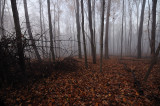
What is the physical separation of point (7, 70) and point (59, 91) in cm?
227

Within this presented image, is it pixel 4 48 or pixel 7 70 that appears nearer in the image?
pixel 4 48

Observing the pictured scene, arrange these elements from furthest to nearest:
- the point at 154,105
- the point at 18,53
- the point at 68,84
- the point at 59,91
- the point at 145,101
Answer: the point at 68,84 < the point at 59,91 < the point at 18,53 < the point at 145,101 < the point at 154,105

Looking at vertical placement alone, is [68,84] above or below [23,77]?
below

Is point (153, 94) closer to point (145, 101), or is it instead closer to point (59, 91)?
point (145, 101)

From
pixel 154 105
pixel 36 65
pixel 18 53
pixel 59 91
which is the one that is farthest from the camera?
pixel 36 65

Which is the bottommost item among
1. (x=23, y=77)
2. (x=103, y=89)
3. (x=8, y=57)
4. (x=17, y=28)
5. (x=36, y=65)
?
(x=103, y=89)

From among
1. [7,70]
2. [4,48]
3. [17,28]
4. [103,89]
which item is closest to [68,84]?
[103,89]

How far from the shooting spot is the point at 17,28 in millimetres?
3094

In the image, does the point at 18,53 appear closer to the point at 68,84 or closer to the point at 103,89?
the point at 68,84

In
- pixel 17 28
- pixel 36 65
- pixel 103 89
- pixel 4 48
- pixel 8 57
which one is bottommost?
pixel 103 89

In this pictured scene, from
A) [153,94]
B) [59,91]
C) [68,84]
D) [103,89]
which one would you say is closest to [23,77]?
[59,91]

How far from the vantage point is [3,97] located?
2.46m

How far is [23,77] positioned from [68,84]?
81.0 inches

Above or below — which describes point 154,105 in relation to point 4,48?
below
